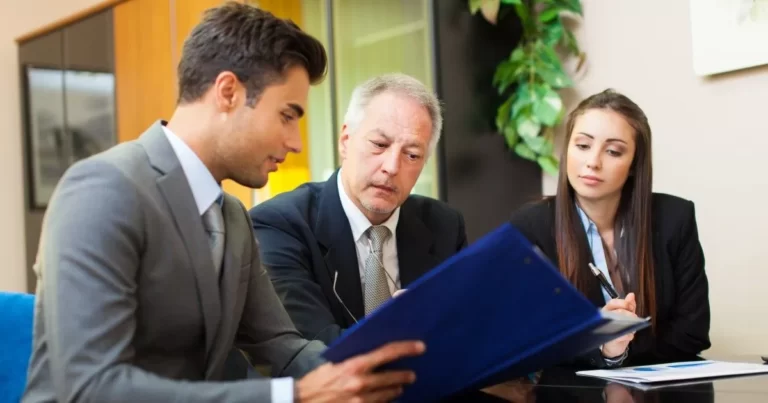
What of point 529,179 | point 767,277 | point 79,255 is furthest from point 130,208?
point 529,179

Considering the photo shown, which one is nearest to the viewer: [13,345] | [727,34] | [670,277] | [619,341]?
[13,345]

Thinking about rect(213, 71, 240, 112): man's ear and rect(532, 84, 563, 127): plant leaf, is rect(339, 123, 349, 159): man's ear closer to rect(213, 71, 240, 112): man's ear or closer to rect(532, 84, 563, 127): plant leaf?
rect(213, 71, 240, 112): man's ear

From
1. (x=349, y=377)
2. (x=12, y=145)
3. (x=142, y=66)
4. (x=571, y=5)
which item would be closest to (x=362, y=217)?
(x=349, y=377)

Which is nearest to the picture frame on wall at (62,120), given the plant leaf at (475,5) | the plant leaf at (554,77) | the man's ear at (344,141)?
the plant leaf at (475,5)

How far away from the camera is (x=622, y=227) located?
2.08 metres

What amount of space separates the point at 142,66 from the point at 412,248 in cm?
243

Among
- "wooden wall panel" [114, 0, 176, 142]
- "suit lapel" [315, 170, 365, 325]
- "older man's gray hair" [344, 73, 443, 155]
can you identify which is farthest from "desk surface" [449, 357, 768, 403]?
"wooden wall panel" [114, 0, 176, 142]

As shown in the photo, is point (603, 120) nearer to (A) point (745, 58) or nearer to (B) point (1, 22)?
(A) point (745, 58)

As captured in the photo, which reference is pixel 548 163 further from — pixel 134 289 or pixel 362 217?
pixel 134 289

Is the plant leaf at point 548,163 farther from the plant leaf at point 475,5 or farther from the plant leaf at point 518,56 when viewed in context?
the plant leaf at point 475,5

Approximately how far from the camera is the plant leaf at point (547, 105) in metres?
2.96

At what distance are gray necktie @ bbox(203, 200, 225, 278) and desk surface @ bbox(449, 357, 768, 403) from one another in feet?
1.31

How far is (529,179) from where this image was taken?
Answer: 3.18 m

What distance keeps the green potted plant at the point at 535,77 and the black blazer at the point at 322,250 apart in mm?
1174
